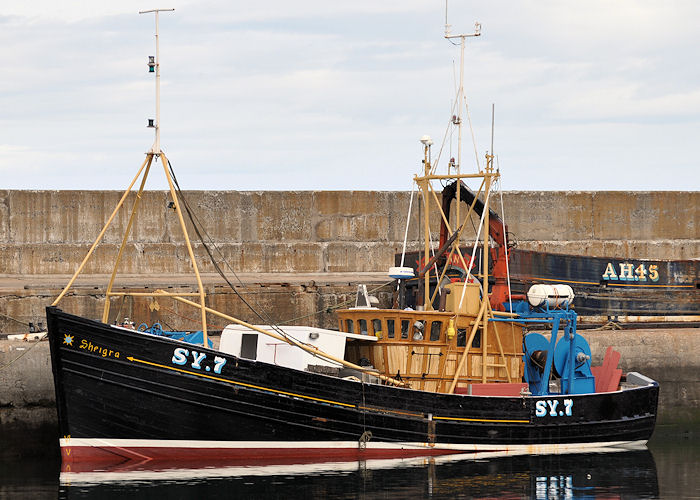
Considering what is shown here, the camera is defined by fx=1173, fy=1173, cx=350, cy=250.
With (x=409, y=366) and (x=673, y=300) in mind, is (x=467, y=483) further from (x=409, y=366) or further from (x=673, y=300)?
(x=673, y=300)

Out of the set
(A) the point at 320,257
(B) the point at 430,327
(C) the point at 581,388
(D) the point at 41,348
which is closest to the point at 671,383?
(C) the point at 581,388

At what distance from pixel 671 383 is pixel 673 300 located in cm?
481

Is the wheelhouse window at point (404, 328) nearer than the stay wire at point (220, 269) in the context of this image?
No

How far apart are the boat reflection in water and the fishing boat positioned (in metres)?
0.37

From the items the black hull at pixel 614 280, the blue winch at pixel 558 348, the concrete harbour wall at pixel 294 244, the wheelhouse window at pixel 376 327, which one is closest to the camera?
the wheelhouse window at pixel 376 327

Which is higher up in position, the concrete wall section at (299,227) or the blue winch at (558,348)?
the concrete wall section at (299,227)

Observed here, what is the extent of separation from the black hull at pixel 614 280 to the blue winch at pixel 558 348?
4.66 m

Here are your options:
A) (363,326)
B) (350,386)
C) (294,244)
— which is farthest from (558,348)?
(294,244)

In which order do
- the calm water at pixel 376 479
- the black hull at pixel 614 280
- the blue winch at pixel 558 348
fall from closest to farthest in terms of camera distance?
1. the calm water at pixel 376 479
2. the blue winch at pixel 558 348
3. the black hull at pixel 614 280

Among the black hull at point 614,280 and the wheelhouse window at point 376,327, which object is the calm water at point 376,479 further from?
the black hull at point 614,280

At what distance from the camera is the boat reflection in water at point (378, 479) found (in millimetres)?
15086

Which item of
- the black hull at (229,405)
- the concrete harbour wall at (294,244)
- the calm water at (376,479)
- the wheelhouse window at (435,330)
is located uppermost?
the concrete harbour wall at (294,244)

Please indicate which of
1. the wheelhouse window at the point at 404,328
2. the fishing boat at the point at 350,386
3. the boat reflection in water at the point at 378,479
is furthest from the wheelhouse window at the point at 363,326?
the boat reflection in water at the point at 378,479

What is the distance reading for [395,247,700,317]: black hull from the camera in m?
24.4
